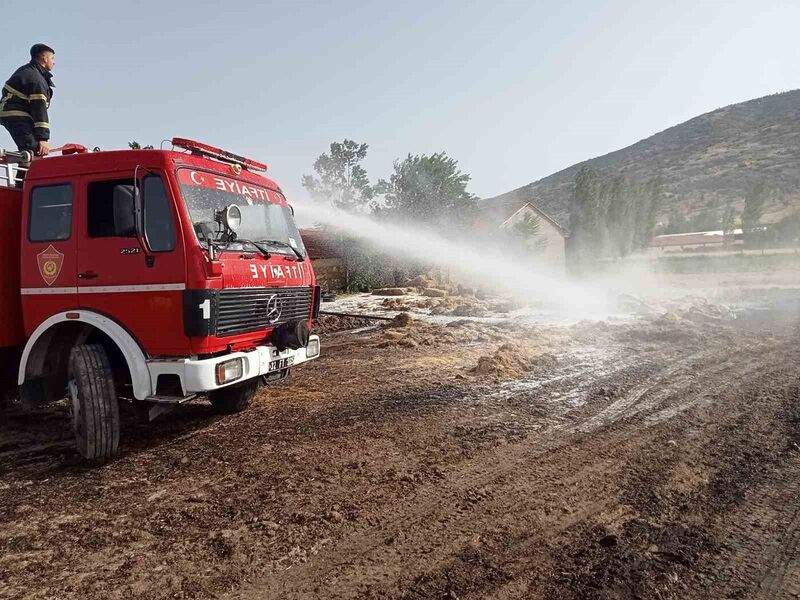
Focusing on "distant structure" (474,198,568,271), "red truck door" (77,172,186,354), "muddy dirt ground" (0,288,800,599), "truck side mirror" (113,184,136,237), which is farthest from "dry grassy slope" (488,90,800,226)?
"truck side mirror" (113,184,136,237)

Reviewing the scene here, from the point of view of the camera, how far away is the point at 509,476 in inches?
164

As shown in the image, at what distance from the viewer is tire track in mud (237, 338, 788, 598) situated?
2807 millimetres

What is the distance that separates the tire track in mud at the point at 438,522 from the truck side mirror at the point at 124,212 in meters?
3.27

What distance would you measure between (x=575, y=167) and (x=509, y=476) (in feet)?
404

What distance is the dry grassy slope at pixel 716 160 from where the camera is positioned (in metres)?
65.9

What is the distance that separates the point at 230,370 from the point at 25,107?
4646 millimetres

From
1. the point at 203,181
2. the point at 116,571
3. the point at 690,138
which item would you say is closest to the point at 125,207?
the point at 203,181

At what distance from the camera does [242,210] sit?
523cm

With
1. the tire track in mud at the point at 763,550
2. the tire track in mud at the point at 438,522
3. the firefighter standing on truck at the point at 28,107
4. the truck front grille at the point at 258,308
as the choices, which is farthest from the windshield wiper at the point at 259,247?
the tire track in mud at the point at 763,550

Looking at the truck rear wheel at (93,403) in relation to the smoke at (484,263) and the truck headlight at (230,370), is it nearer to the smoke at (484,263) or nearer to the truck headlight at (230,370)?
the truck headlight at (230,370)

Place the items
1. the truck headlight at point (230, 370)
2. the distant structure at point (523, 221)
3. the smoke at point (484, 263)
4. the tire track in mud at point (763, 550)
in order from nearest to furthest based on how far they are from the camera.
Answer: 1. the tire track in mud at point (763, 550)
2. the truck headlight at point (230, 370)
3. the smoke at point (484, 263)
4. the distant structure at point (523, 221)

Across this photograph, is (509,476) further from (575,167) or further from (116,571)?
(575,167)

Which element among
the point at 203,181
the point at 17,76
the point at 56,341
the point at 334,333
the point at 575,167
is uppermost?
the point at 575,167

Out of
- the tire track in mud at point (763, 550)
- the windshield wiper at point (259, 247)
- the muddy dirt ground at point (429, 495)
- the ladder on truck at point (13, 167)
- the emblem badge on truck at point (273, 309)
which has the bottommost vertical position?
the muddy dirt ground at point (429, 495)
